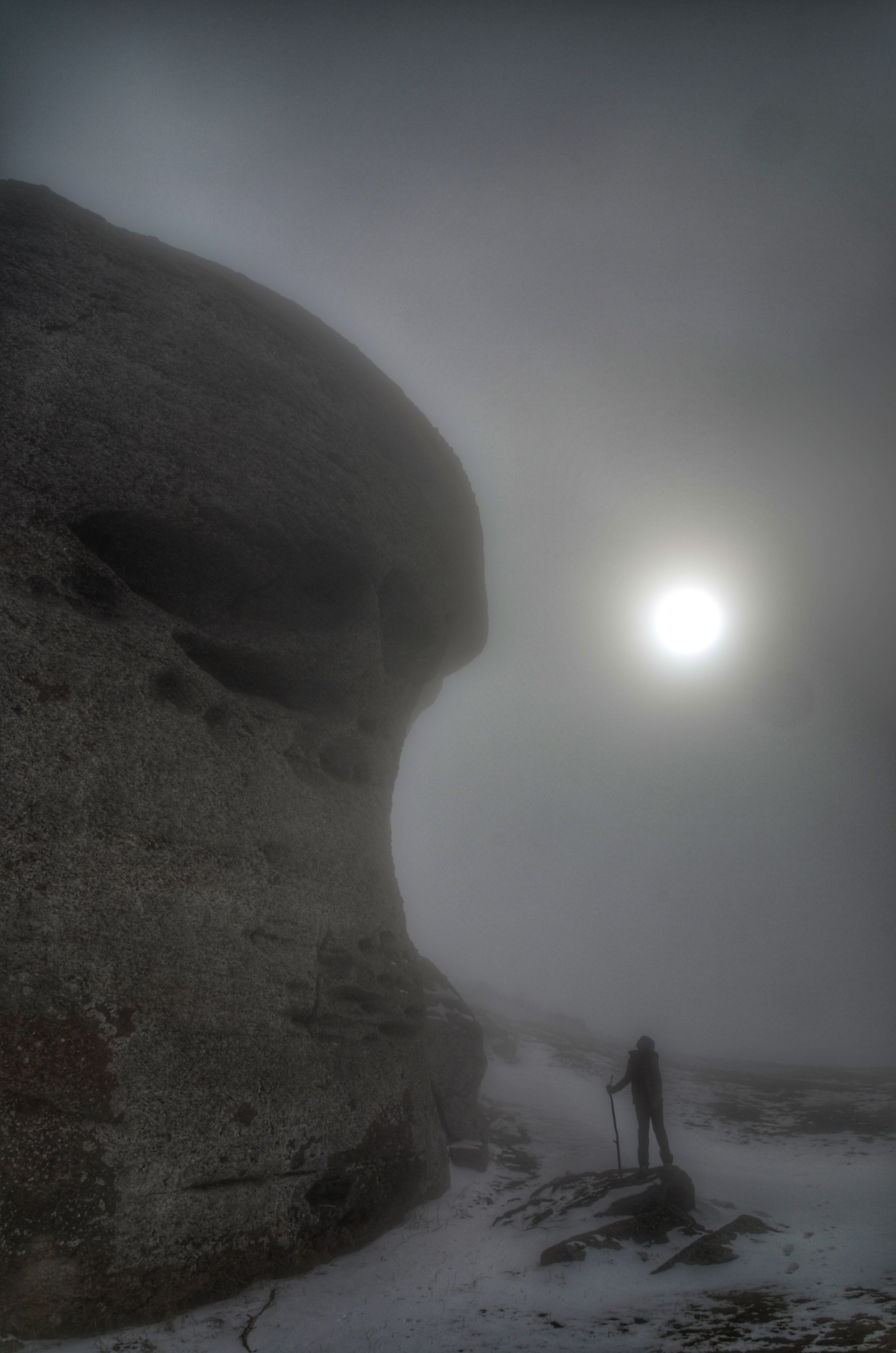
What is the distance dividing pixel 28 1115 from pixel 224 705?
327 centimetres

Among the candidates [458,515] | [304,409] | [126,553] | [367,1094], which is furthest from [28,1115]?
[458,515]

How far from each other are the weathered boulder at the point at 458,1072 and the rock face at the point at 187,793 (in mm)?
1514

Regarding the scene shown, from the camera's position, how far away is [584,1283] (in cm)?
Answer: 452

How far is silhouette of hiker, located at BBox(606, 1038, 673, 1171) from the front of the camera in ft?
24.2

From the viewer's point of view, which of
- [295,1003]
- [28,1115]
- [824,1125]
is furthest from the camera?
[824,1125]

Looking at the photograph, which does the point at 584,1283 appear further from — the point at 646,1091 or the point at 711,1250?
the point at 646,1091

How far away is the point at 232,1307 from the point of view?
4.12m

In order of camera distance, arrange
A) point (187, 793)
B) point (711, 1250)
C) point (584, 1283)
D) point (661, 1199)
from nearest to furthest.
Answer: point (584, 1283) < point (711, 1250) < point (187, 793) < point (661, 1199)

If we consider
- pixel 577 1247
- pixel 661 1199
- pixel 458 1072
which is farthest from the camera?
pixel 458 1072

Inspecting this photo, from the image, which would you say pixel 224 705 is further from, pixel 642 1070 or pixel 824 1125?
pixel 824 1125

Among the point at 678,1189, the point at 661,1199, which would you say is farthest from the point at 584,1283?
the point at 678,1189

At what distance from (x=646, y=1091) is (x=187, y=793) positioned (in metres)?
6.27

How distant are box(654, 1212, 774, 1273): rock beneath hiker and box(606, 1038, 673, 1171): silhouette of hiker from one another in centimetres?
190

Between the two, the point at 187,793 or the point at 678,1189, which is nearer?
the point at 187,793
